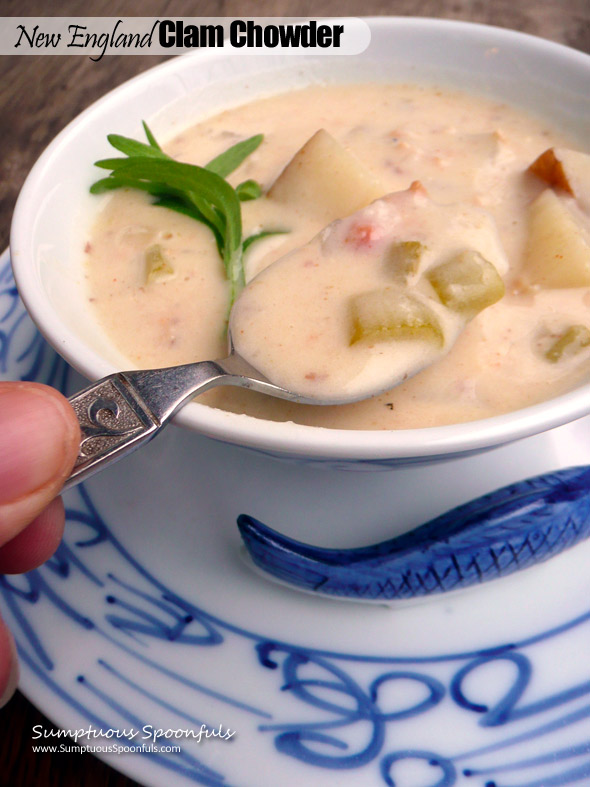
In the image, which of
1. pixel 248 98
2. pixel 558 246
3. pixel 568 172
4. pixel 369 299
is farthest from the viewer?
pixel 248 98

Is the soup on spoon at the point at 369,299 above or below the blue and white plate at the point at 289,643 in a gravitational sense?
above

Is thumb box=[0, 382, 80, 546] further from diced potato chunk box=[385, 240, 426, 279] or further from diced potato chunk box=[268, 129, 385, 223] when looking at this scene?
diced potato chunk box=[268, 129, 385, 223]

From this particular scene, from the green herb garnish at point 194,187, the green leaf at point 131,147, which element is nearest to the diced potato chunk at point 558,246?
the green herb garnish at point 194,187

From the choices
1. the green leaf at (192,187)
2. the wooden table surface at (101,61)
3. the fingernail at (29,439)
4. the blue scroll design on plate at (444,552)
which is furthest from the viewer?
the wooden table surface at (101,61)

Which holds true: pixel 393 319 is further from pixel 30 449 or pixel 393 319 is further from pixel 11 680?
pixel 11 680

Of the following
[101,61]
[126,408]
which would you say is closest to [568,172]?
[126,408]

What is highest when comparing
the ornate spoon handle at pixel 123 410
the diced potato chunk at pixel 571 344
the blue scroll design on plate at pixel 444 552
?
the ornate spoon handle at pixel 123 410

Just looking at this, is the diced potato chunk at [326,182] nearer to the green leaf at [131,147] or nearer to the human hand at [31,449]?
the green leaf at [131,147]
